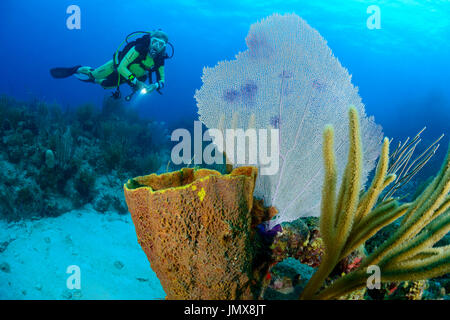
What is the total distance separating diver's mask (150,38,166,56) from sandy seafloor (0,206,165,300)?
5.18 metres

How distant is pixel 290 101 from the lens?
7.92ft

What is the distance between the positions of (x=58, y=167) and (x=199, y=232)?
19.2ft

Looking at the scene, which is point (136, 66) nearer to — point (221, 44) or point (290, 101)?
point (290, 101)

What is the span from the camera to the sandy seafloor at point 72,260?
3447 mm

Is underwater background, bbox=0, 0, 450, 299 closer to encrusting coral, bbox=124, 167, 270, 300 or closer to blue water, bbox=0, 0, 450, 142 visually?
blue water, bbox=0, 0, 450, 142

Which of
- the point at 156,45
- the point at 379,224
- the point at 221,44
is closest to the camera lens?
the point at 379,224

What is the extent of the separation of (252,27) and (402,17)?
35.8 metres

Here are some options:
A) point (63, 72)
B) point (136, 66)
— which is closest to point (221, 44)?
point (63, 72)

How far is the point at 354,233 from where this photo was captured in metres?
1.79

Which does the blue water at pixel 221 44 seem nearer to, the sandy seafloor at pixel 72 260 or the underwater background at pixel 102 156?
the underwater background at pixel 102 156

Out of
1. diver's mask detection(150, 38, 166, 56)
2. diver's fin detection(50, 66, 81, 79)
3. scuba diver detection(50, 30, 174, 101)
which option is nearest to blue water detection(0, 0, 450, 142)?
diver's mask detection(150, 38, 166, 56)

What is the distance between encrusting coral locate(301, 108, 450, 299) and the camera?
145 cm

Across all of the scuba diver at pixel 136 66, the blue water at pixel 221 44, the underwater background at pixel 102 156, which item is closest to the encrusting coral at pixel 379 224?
the underwater background at pixel 102 156
